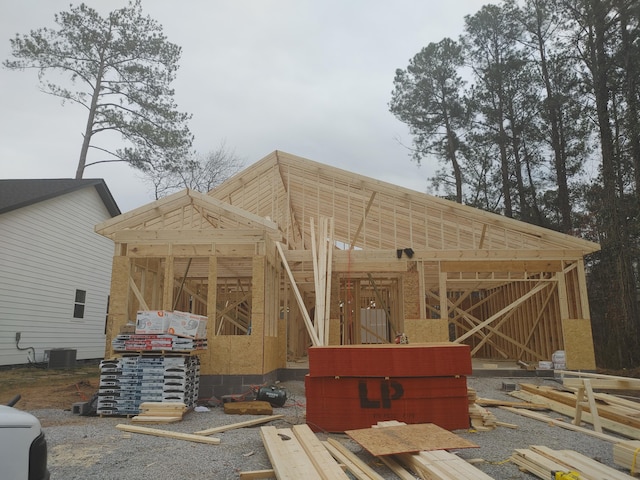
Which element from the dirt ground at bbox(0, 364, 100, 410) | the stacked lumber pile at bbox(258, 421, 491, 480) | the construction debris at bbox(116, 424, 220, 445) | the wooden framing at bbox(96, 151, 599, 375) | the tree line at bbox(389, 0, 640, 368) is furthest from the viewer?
the tree line at bbox(389, 0, 640, 368)

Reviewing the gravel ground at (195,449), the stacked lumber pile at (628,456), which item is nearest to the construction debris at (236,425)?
the gravel ground at (195,449)

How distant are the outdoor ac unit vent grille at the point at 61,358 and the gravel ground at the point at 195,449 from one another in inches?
343

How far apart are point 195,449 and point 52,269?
13.5m

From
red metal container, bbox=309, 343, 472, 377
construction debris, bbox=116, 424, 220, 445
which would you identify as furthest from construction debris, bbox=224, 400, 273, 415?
red metal container, bbox=309, 343, 472, 377

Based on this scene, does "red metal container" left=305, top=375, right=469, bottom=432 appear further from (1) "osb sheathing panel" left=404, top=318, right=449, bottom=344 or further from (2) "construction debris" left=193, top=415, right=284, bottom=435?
→ (1) "osb sheathing panel" left=404, top=318, right=449, bottom=344

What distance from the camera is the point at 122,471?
500 centimetres

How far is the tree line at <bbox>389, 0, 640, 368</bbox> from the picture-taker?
1723 centimetres

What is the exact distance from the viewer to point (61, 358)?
16.1 metres

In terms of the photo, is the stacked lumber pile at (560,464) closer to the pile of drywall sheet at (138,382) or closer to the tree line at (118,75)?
the pile of drywall sheet at (138,382)

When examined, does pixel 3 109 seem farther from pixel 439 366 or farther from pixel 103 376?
pixel 439 366

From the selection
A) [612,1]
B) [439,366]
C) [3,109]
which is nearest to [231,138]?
[3,109]

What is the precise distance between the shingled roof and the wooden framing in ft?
17.2

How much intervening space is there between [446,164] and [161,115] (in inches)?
644

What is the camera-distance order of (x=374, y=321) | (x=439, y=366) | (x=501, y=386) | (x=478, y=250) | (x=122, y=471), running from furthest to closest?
(x=374, y=321) → (x=478, y=250) → (x=501, y=386) → (x=439, y=366) → (x=122, y=471)
